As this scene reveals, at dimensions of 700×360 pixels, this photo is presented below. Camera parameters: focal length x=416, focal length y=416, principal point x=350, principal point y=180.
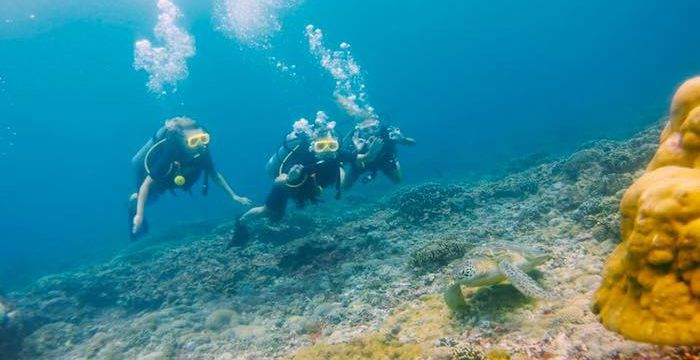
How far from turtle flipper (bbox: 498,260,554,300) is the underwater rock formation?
53 cm

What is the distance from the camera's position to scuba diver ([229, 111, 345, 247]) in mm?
8641

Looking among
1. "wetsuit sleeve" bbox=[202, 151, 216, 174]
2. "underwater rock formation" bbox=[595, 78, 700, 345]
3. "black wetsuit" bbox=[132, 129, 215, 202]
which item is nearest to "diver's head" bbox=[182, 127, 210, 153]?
"black wetsuit" bbox=[132, 129, 215, 202]

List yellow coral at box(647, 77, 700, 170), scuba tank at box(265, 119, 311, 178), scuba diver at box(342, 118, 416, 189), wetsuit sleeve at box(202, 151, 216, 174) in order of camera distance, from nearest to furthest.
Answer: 1. yellow coral at box(647, 77, 700, 170)
2. scuba tank at box(265, 119, 311, 178)
3. wetsuit sleeve at box(202, 151, 216, 174)
4. scuba diver at box(342, 118, 416, 189)

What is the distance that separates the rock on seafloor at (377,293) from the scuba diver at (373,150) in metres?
1.33

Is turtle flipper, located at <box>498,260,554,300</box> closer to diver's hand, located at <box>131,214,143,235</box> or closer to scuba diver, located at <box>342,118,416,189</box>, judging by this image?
scuba diver, located at <box>342,118,416,189</box>

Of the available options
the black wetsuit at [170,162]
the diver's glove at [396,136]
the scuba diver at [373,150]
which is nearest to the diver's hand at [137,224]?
the black wetsuit at [170,162]

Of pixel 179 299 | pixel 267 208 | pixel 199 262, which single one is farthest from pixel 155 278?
pixel 267 208

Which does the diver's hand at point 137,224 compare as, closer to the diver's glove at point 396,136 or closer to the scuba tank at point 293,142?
the scuba tank at point 293,142

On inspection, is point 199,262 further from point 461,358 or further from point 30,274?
point 30,274

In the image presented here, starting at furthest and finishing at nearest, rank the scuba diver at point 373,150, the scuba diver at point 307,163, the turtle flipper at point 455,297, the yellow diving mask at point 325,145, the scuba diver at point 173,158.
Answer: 1. the scuba diver at point 373,150
2. the scuba diver at point 173,158
3. the scuba diver at point 307,163
4. the yellow diving mask at point 325,145
5. the turtle flipper at point 455,297

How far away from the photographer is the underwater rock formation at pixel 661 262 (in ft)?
7.75

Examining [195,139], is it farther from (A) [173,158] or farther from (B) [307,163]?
(B) [307,163]

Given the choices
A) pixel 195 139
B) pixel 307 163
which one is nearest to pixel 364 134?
pixel 307 163

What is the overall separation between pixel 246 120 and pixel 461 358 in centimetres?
15669
